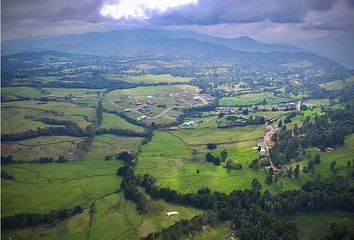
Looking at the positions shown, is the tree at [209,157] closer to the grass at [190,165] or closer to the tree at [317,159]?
the grass at [190,165]

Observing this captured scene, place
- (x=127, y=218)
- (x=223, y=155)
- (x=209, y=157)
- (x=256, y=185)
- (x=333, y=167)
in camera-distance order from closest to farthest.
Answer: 1. (x=127, y=218)
2. (x=256, y=185)
3. (x=333, y=167)
4. (x=209, y=157)
5. (x=223, y=155)

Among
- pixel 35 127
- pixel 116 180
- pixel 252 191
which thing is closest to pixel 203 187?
pixel 252 191

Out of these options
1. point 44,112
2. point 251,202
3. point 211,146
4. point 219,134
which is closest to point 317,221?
point 251,202

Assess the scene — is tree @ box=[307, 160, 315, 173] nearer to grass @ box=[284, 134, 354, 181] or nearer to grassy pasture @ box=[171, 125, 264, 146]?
grass @ box=[284, 134, 354, 181]

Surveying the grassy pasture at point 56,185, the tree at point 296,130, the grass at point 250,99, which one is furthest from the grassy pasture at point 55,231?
the grass at point 250,99

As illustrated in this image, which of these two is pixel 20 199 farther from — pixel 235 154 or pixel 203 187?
pixel 235 154

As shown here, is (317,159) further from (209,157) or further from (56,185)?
(56,185)
